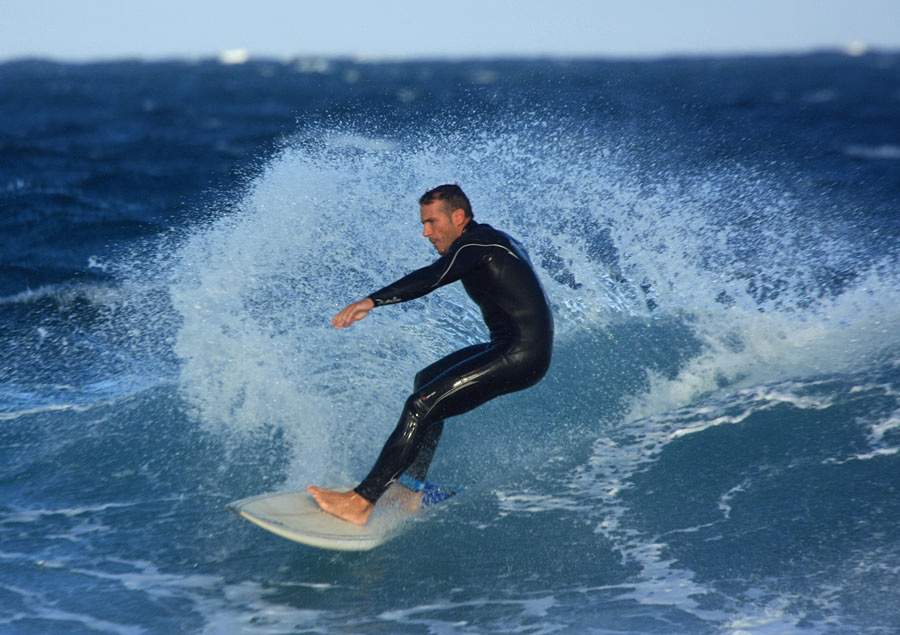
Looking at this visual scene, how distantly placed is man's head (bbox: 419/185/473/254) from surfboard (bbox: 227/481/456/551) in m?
1.40

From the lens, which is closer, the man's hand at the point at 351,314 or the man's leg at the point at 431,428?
the man's hand at the point at 351,314

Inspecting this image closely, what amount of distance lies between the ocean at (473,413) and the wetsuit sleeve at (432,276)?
128cm

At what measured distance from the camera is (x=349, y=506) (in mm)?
4422

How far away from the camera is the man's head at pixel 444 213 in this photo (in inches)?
180

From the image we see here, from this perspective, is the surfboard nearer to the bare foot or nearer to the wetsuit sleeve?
the bare foot

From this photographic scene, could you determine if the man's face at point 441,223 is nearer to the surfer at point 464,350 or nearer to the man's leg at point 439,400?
the surfer at point 464,350

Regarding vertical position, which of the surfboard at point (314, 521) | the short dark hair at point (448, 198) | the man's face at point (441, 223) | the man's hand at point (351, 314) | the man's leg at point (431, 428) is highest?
the short dark hair at point (448, 198)

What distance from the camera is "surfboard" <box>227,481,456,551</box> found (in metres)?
4.32

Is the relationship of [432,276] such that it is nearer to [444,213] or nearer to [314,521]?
[444,213]

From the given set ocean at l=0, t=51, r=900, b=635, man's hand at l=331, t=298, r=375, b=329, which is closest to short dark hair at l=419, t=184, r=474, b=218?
man's hand at l=331, t=298, r=375, b=329

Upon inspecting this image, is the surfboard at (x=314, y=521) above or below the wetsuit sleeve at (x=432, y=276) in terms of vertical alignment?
below

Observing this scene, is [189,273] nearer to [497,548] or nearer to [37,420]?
[37,420]

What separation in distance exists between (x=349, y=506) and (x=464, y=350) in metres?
1.03

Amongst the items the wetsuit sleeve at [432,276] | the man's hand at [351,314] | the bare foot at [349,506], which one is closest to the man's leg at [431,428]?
the bare foot at [349,506]
